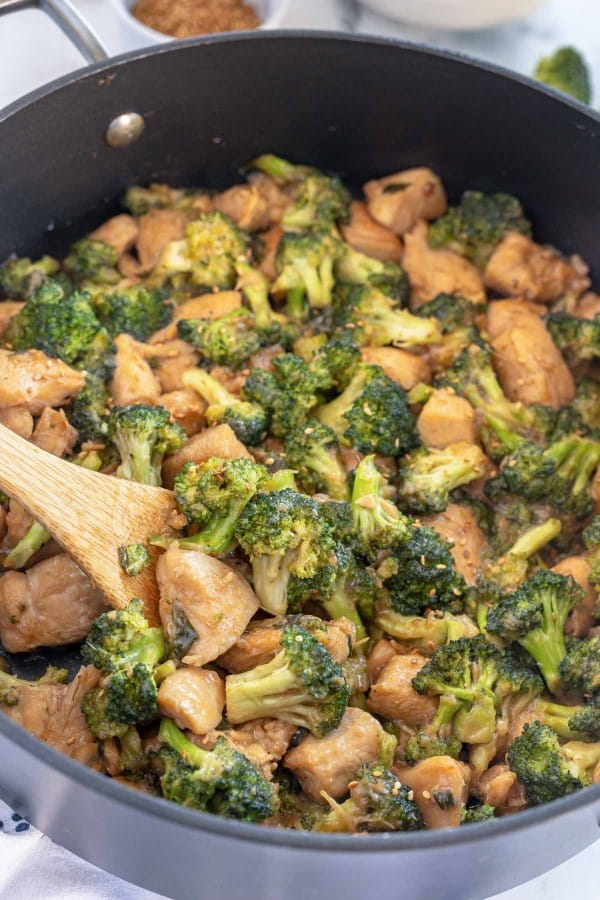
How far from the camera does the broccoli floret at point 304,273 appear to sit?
10.2 feet

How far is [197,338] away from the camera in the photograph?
9.67 feet

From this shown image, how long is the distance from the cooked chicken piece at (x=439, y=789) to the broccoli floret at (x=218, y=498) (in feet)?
2.19

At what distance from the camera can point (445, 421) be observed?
9.30ft

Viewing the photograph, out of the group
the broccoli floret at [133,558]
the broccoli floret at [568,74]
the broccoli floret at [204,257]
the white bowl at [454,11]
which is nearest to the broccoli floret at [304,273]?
the broccoli floret at [204,257]

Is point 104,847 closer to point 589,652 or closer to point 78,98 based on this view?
point 589,652

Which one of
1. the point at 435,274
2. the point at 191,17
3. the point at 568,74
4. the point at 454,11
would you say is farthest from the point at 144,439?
the point at 454,11

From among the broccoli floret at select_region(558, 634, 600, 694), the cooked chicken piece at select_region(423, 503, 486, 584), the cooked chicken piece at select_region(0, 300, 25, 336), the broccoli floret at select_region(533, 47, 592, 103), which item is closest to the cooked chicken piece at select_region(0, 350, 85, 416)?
the cooked chicken piece at select_region(0, 300, 25, 336)

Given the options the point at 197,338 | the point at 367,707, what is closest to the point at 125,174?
the point at 197,338

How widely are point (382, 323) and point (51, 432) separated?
100 cm

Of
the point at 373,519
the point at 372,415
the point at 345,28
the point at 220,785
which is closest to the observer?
the point at 220,785

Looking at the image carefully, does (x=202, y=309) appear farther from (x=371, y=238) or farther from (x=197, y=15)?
(x=197, y=15)

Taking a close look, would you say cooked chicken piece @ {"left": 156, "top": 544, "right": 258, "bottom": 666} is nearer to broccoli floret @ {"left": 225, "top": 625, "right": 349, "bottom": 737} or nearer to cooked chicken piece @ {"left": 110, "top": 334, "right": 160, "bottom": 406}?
broccoli floret @ {"left": 225, "top": 625, "right": 349, "bottom": 737}

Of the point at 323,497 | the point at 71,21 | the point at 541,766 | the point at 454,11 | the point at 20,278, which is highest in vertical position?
the point at 71,21

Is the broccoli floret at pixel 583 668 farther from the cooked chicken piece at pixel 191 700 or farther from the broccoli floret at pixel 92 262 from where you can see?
the broccoli floret at pixel 92 262
